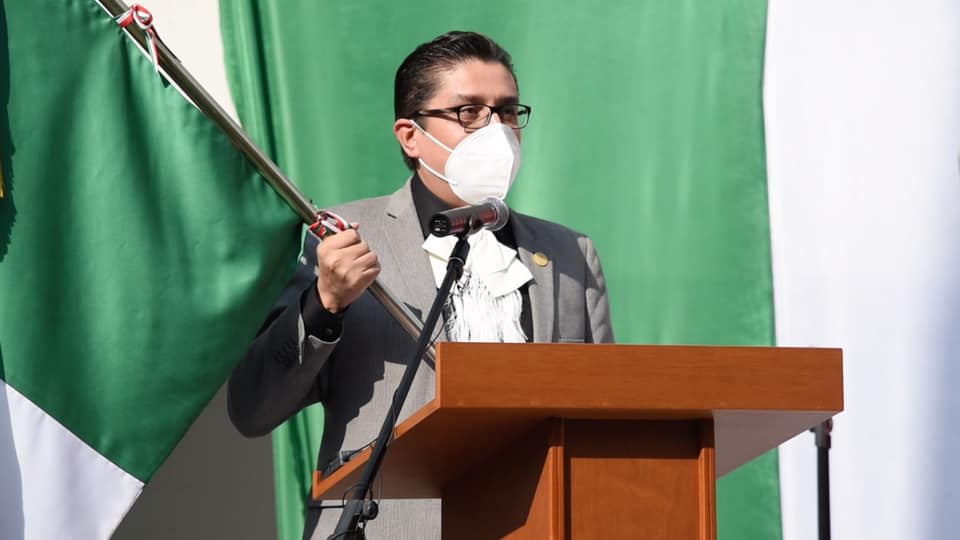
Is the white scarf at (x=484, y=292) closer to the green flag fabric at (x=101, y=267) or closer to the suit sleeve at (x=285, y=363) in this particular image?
the suit sleeve at (x=285, y=363)

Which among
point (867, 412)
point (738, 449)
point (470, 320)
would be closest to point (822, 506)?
point (867, 412)

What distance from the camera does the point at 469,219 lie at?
6.91ft

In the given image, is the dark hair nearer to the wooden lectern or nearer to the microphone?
the microphone

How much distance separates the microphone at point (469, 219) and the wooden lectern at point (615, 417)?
0.29 m

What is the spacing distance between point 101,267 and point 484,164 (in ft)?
2.40

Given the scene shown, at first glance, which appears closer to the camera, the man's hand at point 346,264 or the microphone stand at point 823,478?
the man's hand at point 346,264

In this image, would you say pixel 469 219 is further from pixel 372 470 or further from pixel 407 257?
pixel 407 257

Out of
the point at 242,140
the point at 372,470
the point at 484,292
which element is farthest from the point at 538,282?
the point at 372,470

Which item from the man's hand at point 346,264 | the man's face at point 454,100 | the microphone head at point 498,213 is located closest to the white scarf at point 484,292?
the man's face at point 454,100

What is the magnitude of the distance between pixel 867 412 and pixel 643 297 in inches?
23.4

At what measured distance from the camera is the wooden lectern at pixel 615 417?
5.82 feet

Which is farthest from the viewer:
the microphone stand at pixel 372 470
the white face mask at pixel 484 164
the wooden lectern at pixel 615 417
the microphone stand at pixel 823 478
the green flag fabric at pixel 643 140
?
the green flag fabric at pixel 643 140

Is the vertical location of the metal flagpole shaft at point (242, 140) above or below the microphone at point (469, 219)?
above

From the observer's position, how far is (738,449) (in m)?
2.15
